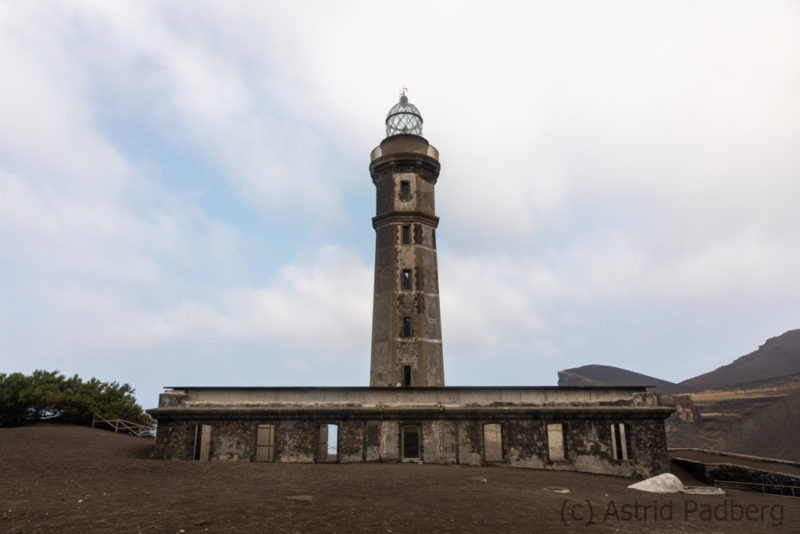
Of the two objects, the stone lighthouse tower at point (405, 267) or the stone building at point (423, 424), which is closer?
the stone building at point (423, 424)

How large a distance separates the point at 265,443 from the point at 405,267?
40.7ft

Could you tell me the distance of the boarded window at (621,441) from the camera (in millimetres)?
21484

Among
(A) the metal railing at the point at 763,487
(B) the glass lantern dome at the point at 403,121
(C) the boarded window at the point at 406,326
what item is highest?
(B) the glass lantern dome at the point at 403,121

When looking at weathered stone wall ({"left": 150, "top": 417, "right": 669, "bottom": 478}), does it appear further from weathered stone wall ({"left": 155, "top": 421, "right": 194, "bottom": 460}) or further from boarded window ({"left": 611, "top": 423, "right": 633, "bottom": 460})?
boarded window ({"left": 611, "top": 423, "right": 633, "bottom": 460})

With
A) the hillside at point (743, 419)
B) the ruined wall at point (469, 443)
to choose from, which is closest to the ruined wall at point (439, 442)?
the ruined wall at point (469, 443)

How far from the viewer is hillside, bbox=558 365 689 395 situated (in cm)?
8444

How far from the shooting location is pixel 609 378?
92.7 metres

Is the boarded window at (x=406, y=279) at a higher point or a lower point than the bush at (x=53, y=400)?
higher

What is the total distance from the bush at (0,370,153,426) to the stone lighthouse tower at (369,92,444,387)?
18.9 m

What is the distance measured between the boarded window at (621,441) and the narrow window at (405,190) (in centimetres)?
1714

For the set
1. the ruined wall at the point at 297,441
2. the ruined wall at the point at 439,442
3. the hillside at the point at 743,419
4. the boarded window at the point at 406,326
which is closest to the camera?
the ruined wall at the point at 297,441

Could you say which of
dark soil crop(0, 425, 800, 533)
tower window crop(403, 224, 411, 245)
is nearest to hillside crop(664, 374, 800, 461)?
dark soil crop(0, 425, 800, 533)

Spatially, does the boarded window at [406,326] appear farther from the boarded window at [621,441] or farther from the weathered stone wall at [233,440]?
the boarded window at [621,441]

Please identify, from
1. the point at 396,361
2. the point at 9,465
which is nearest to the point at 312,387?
the point at 396,361
